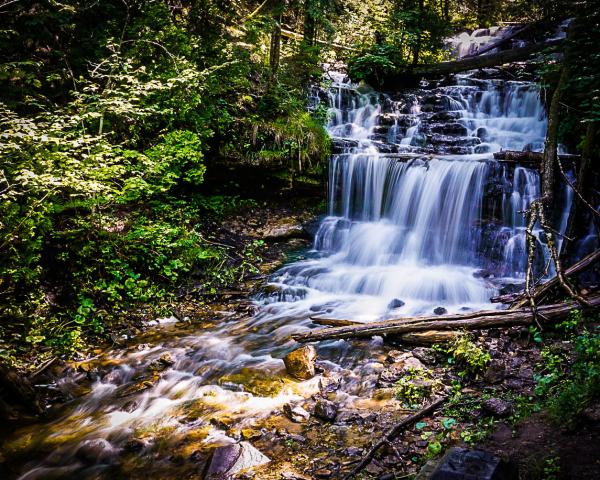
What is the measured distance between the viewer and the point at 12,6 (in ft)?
23.5

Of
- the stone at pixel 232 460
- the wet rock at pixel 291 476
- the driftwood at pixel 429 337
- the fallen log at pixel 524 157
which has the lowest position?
the stone at pixel 232 460

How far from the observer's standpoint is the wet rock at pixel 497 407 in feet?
11.9

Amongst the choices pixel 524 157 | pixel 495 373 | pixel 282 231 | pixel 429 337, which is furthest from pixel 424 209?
pixel 495 373

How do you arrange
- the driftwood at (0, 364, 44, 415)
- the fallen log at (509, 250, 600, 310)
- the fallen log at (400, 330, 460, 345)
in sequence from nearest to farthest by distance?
1. the driftwood at (0, 364, 44, 415)
2. the fallen log at (400, 330, 460, 345)
3. the fallen log at (509, 250, 600, 310)

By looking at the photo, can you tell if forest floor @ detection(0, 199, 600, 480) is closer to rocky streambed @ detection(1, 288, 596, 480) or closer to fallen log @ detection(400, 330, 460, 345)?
rocky streambed @ detection(1, 288, 596, 480)

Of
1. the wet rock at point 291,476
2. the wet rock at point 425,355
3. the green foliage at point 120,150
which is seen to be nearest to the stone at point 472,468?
the wet rock at point 291,476

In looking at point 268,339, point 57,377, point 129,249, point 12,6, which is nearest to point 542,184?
point 268,339

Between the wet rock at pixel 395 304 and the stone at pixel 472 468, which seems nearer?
the stone at pixel 472 468

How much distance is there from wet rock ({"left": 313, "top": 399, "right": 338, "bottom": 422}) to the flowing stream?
0.27 m

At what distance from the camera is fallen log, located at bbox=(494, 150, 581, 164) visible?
7.96m

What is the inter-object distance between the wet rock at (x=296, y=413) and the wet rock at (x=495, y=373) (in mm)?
2101

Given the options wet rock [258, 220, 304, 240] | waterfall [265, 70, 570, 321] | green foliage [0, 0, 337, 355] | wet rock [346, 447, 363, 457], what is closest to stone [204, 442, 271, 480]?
wet rock [346, 447, 363, 457]

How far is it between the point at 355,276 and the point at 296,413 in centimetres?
452

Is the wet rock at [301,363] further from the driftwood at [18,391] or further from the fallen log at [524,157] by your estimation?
the fallen log at [524,157]
